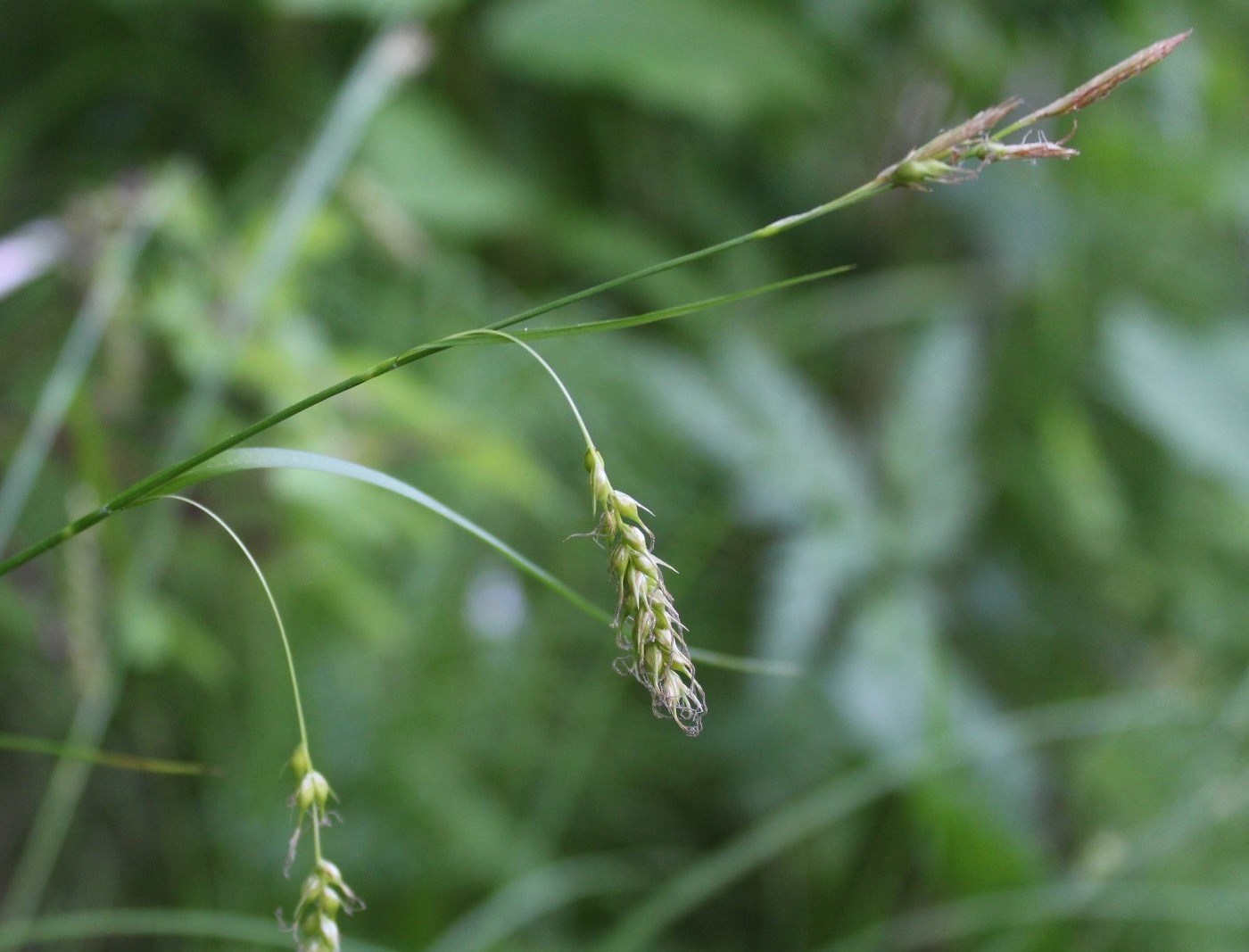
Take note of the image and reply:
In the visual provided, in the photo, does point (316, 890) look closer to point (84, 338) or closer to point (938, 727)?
point (84, 338)

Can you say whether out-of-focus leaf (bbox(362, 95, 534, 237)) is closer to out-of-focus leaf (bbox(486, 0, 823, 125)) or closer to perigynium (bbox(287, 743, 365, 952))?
out-of-focus leaf (bbox(486, 0, 823, 125))

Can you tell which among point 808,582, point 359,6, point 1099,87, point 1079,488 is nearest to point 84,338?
point 359,6

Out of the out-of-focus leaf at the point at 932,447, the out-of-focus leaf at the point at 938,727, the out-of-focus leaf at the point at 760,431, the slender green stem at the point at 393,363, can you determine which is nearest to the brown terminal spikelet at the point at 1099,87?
the slender green stem at the point at 393,363

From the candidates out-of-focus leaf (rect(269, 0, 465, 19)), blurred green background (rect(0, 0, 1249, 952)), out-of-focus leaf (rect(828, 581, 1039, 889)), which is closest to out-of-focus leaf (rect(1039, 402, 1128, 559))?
blurred green background (rect(0, 0, 1249, 952))

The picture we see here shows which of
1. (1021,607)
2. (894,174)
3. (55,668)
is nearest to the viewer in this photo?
(894,174)

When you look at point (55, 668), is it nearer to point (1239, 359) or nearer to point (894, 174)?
point (894, 174)

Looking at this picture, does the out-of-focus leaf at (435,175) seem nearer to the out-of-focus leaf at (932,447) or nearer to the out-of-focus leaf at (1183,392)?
the out-of-focus leaf at (932,447)

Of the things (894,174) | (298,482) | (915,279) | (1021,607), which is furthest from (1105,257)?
(894,174)
